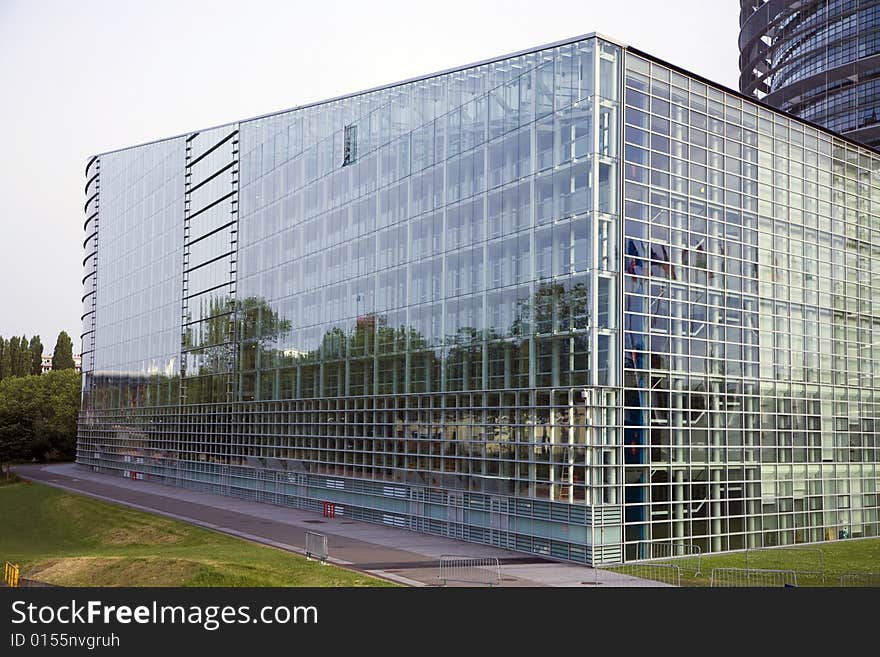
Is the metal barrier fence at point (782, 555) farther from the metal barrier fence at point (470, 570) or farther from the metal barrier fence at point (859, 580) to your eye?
the metal barrier fence at point (470, 570)

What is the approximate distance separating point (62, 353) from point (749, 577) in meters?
158

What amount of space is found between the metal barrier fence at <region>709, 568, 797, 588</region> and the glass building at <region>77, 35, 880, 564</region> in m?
4.32

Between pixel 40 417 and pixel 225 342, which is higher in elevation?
pixel 225 342

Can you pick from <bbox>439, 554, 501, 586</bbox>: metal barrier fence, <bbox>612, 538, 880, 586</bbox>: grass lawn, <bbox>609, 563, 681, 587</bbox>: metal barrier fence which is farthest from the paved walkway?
<bbox>612, 538, 880, 586</bbox>: grass lawn

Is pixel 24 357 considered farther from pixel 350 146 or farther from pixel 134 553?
pixel 134 553

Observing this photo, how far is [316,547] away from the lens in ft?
118

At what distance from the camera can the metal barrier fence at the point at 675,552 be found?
35438 millimetres

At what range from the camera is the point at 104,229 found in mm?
99000

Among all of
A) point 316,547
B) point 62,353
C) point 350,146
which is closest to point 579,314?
point 316,547

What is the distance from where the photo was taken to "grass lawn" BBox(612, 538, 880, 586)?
31203 mm

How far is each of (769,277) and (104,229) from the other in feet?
253

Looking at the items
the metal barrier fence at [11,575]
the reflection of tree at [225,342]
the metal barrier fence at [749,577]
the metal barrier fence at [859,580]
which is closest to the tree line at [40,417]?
the reflection of tree at [225,342]
